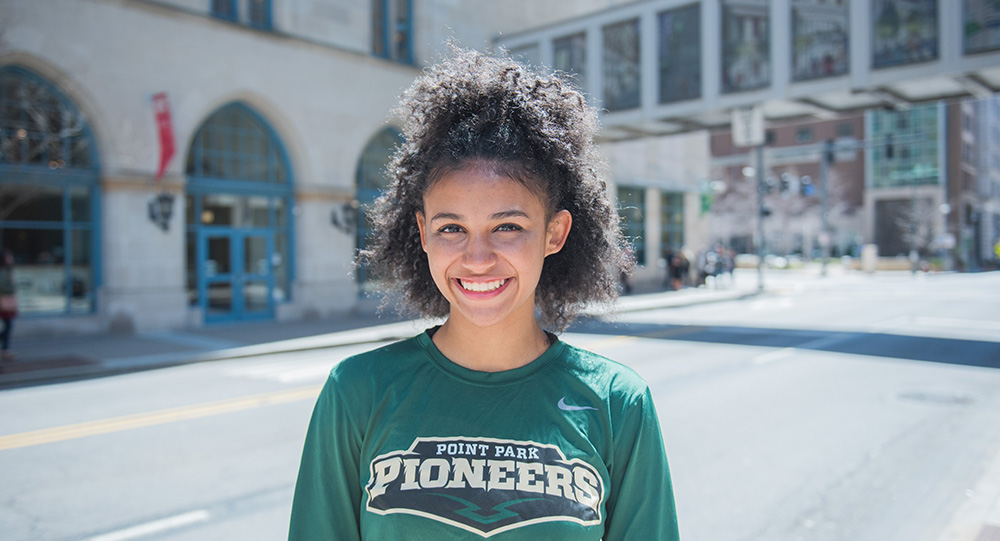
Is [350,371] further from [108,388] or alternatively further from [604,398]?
[108,388]

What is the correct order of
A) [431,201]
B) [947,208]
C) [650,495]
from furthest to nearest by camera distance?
[947,208], [431,201], [650,495]

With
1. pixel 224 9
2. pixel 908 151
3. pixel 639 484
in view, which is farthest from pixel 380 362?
pixel 908 151

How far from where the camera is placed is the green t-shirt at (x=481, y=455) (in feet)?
4.90

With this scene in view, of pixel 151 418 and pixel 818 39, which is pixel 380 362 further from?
pixel 818 39

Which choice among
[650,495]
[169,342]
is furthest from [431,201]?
[169,342]

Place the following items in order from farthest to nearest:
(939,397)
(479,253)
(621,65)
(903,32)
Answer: (621,65), (903,32), (939,397), (479,253)

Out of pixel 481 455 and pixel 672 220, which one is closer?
pixel 481 455

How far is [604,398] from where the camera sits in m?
1.63

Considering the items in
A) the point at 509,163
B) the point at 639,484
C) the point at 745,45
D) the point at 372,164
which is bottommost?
the point at 639,484

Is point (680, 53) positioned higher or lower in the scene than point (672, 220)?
higher

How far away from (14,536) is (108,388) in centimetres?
543

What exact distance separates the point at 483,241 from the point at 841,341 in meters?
13.9

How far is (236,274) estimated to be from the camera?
1745cm

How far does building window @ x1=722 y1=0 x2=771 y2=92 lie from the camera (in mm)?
17609
